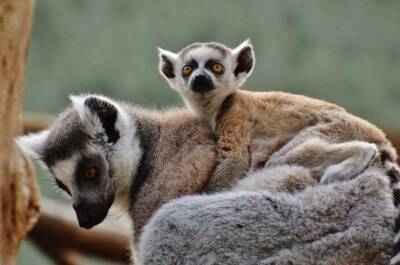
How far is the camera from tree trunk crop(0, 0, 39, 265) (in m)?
4.33

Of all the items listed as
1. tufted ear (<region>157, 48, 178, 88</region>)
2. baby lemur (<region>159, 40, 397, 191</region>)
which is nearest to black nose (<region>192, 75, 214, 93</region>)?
baby lemur (<region>159, 40, 397, 191</region>)

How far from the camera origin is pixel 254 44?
420 inches

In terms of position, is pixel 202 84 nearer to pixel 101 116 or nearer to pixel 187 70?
pixel 187 70

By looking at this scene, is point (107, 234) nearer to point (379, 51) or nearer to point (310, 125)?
point (310, 125)

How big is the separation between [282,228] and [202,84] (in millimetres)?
1195

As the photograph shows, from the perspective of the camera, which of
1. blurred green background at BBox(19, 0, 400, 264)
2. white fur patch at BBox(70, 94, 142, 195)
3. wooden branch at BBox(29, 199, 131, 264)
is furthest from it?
blurred green background at BBox(19, 0, 400, 264)

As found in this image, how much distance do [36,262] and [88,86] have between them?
2.74 m

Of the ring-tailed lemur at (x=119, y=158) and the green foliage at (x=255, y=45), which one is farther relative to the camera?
the green foliage at (x=255, y=45)

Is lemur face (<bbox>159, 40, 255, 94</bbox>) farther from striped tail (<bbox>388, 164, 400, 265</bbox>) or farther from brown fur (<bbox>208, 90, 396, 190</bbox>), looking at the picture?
striped tail (<bbox>388, 164, 400, 265</bbox>)

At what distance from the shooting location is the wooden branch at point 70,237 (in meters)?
6.09

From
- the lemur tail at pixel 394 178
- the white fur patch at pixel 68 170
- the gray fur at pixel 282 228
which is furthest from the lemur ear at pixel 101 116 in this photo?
the lemur tail at pixel 394 178

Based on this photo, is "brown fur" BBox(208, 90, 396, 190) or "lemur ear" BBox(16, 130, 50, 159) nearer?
"brown fur" BBox(208, 90, 396, 190)

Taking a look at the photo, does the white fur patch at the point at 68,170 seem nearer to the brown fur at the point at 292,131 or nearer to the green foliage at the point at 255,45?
the brown fur at the point at 292,131

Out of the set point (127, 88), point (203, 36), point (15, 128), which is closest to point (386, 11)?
point (203, 36)
